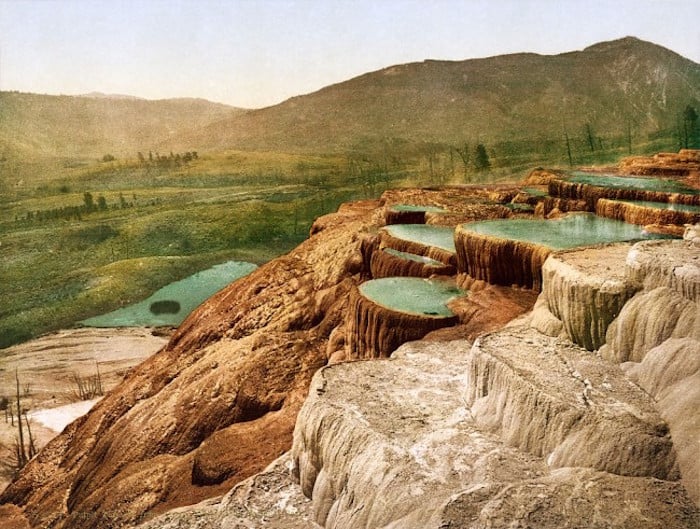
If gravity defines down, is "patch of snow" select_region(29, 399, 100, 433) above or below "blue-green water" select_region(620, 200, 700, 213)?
below

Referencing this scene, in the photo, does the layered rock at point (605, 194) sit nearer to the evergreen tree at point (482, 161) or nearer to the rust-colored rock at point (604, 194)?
the rust-colored rock at point (604, 194)

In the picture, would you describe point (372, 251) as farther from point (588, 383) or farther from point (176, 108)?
point (176, 108)

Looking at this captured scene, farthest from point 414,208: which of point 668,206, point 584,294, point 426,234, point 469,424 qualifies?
point 469,424

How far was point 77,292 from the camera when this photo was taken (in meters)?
27.6

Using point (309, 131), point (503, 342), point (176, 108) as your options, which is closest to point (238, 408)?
point (503, 342)

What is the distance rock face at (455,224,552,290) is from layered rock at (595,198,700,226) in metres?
3.16

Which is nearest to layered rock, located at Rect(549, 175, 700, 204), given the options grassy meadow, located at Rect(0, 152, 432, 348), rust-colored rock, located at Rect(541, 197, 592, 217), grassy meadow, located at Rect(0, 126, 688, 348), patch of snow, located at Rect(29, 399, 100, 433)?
rust-colored rock, located at Rect(541, 197, 592, 217)

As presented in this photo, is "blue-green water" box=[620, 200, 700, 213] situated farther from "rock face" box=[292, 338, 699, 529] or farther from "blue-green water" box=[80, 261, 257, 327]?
"blue-green water" box=[80, 261, 257, 327]

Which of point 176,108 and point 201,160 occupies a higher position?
point 176,108

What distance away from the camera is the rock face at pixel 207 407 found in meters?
Result: 11.5

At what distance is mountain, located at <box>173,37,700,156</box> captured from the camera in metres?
45.3

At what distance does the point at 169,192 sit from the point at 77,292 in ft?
35.5

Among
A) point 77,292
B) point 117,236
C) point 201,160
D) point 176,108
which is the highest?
point 176,108

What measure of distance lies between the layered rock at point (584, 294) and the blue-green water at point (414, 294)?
2.31 m
